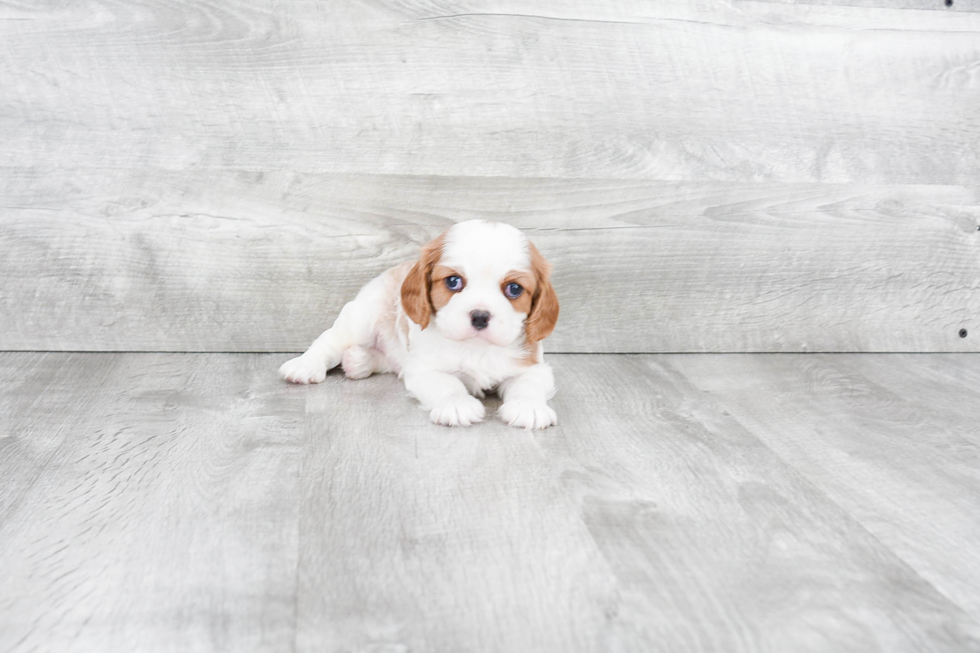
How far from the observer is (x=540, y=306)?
5.50 feet

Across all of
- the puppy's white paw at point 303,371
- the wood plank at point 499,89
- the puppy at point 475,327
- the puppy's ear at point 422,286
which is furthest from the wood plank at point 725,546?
the wood plank at point 499,89

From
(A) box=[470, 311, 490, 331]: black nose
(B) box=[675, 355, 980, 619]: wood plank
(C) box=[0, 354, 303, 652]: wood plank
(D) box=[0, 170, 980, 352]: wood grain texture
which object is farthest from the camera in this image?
(D) box=[0, 170, 980, 352]: wood grain texture

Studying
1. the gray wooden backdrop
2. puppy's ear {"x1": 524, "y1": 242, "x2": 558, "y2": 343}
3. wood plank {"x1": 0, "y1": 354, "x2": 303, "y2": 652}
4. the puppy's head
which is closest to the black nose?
the puppy's head

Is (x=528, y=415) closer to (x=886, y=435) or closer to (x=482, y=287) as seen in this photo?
(x=482, y=287)

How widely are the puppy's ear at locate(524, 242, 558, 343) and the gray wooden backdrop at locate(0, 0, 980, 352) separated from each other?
0.43 metres

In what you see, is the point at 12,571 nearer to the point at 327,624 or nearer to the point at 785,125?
the point at 327,624

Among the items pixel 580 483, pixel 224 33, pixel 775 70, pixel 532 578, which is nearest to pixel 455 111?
pixel 224 33

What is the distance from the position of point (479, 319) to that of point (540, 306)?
15cm

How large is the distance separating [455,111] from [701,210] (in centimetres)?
65

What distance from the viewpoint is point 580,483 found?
4.50 ft

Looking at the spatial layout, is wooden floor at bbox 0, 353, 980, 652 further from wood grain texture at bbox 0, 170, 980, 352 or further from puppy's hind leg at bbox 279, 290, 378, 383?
wood grain texture at bbox 0, 170, 980, 352

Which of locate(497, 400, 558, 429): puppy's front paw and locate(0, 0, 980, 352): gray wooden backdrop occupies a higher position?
locate(0, 0, 980, 352): gray wooden backdrop

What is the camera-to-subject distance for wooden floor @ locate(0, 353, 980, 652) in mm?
990

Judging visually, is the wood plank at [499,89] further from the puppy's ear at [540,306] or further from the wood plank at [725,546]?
the wood plank at [725,546]
